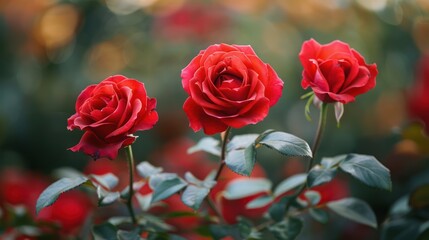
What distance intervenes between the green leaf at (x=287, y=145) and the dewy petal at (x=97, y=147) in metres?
0.14

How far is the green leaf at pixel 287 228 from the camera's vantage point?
0.67 metres

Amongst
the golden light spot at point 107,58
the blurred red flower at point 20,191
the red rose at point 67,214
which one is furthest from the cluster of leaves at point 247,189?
the golden light spot at point 107,58

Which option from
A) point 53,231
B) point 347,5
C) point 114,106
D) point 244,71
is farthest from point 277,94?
point 347,5

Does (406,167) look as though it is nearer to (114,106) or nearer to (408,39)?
(408,39)

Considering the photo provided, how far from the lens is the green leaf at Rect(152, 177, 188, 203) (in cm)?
62

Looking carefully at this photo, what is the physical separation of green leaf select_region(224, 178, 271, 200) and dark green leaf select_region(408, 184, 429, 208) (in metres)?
0.19

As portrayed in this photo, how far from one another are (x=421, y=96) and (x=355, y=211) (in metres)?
0.72

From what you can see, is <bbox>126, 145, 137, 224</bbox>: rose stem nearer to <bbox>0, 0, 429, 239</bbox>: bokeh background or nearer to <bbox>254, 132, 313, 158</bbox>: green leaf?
<bbox>254, 132, 313, 158</bbox>: green leaf

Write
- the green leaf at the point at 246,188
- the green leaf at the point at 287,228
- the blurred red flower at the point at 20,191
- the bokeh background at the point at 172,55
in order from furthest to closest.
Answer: the bokeh background at the point at 172,55 → the blurred red flower at the point at 20,191 → the green leaf at the point at 246,188 → the green leaf at the point at 287,228

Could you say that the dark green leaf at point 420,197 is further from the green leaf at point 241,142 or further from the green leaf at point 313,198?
the green leaf at point 241,142

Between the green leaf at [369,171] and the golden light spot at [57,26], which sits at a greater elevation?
the green leaf at [369,171]

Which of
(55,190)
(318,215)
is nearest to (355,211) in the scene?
(318,215)

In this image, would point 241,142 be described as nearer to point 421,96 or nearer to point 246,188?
point 246,188

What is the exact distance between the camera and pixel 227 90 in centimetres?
58
